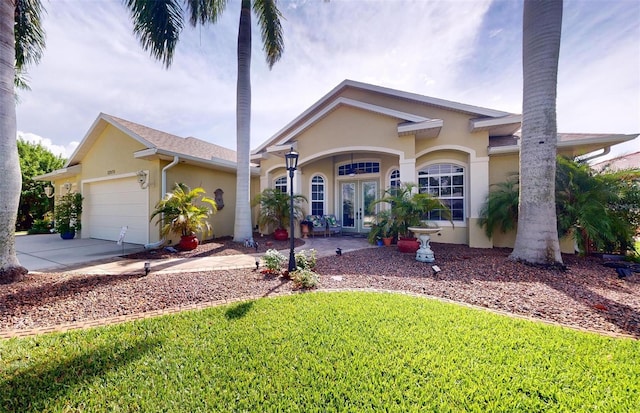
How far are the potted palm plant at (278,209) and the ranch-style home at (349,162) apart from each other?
3.05 feet

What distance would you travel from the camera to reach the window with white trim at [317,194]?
12875 millimetres

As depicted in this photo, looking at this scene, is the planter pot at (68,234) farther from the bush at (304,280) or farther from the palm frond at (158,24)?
the bush at (304,280)

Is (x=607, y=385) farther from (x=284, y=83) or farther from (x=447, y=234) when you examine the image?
(x=284, y=83)

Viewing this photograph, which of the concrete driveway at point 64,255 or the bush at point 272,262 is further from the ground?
the bush at point 272,262

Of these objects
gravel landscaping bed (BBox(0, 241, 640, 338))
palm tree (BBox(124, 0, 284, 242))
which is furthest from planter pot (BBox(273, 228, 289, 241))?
gravel landscaping bed (BBox(0, 241, 640, 338))

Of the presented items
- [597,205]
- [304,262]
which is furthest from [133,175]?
[597,205]

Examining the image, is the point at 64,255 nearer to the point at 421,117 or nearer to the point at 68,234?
the point at 68,234

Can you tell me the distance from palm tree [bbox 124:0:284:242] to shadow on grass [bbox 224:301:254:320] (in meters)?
5.63

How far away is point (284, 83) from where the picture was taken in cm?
1126

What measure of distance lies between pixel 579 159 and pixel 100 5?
1563 centimetres

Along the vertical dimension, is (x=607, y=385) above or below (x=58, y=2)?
below

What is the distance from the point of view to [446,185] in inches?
393

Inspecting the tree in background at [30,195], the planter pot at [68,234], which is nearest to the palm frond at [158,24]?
the planter pot at [68,234]

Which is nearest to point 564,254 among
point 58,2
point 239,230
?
A: point 239,230
